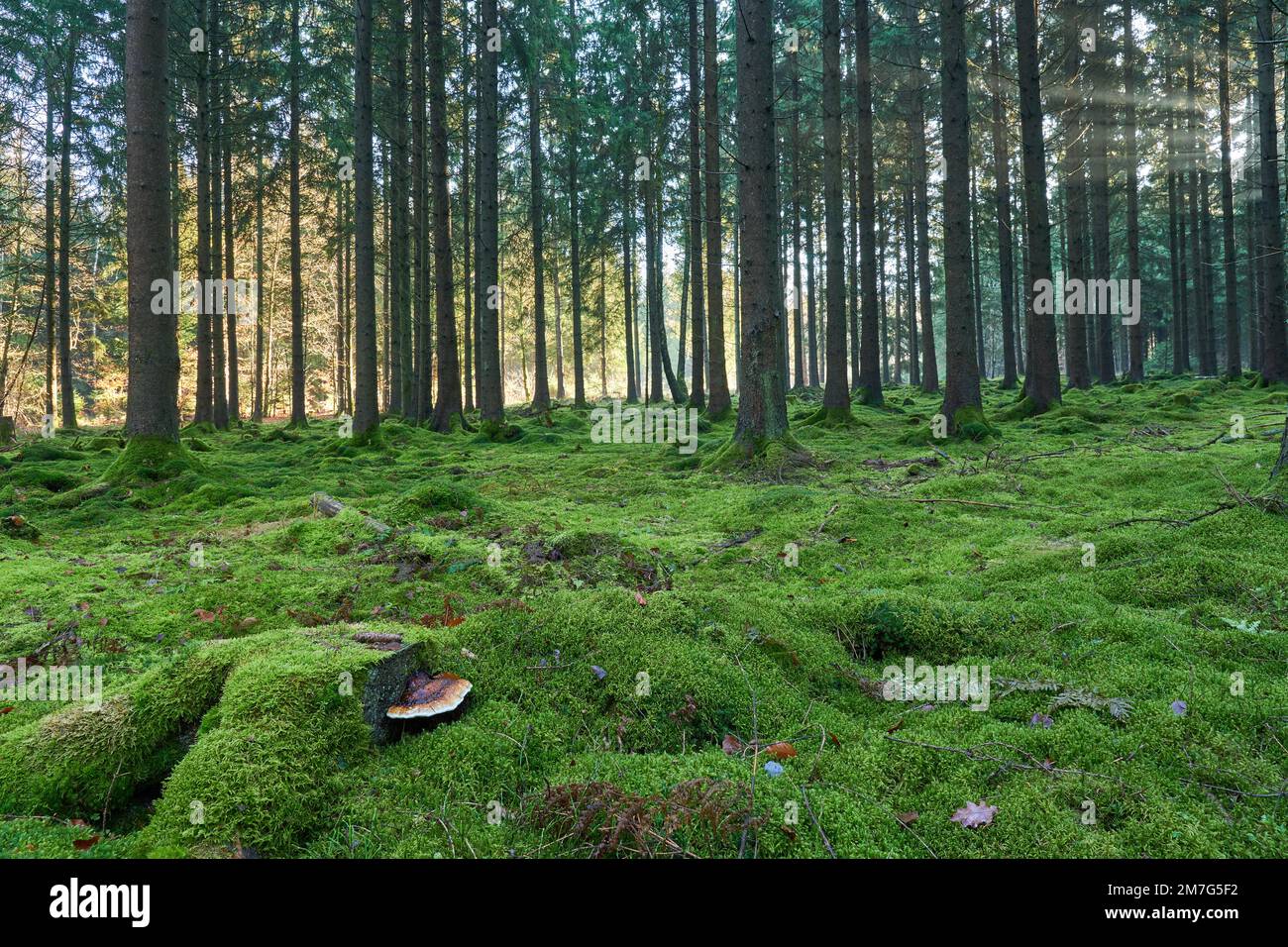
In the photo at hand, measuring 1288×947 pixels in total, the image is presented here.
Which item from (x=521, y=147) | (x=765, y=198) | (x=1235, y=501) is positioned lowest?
(x=1235, y=501)

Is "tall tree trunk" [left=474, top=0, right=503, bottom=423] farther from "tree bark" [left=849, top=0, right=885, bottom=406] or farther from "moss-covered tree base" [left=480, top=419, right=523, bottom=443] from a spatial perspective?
"tree bark" [left=849, top=0, right=885, bottom=406]

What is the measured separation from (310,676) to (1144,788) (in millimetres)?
2879

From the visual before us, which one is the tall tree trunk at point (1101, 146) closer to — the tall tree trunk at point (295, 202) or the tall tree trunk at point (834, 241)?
the tall tree trunk at point (834, 241)

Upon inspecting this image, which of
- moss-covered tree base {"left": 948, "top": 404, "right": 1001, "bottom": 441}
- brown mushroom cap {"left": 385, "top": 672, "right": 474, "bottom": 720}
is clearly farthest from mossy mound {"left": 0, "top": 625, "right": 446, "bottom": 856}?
moss-covered tree base {"left": 948, "top": 404, "right": 1001, "bottom": 441}

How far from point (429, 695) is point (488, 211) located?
14343 millimetres

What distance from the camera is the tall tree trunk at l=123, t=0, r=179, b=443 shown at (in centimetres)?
834

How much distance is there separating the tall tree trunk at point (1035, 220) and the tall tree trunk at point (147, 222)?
14508mm

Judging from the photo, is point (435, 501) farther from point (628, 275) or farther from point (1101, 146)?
point (628, 275)

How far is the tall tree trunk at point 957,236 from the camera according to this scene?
11.2 metres

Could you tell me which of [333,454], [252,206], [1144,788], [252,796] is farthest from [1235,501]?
[252,206]

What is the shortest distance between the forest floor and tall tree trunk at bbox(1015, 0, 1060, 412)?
23.5ft

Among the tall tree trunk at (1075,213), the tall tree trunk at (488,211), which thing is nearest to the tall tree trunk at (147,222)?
the tall tree trunk at (488,211)

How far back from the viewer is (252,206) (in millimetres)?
19625
